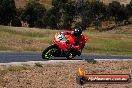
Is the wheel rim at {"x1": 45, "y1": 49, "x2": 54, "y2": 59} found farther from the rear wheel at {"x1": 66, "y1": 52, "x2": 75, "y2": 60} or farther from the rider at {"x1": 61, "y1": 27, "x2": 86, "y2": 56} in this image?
the rider at {"x1": 61, "y1": 27, "x2": 86, "y2": 56}

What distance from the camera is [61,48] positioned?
79.2 ft

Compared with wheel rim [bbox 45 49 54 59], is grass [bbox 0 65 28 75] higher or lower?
higher

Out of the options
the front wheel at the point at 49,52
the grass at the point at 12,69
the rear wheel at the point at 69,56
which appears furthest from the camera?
the rear wheel at the point at 69,56

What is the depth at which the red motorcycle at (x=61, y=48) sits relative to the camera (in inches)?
944

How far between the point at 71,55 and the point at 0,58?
13.9 ft

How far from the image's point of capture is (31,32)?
5762 cm

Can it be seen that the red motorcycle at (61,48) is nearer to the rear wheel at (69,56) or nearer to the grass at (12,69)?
the rear wheel at (69,56)

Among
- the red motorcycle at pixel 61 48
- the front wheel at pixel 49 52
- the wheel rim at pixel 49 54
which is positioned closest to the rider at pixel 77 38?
the red motorcycle at pixel 61 48

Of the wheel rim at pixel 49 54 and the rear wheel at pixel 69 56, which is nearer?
the wheel rim at pixel 49 54

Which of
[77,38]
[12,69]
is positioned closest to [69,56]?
[77,38]

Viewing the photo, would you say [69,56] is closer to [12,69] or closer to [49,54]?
[49,54]

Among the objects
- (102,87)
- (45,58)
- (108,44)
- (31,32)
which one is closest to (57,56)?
(45,58)

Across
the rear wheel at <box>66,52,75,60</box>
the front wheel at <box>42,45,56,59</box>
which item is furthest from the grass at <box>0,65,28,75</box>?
the rear wheel at <box>66,52,75,60</box>

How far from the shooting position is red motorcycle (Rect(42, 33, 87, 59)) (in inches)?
944
